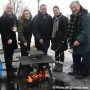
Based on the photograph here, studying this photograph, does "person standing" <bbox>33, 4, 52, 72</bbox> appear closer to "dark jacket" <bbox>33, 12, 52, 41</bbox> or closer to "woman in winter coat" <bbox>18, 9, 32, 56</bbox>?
"dark jacket" <bbox>33, 12, 52, 41</bbox>

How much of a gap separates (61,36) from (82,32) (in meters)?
1.07

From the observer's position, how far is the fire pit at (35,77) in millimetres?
5777

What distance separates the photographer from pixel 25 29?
7.46 m

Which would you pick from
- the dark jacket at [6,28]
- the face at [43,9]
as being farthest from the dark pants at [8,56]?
the face at [43,9]

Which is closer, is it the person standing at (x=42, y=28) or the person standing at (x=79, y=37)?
the person standing at (x=79, y=37)

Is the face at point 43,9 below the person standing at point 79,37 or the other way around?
the other way around

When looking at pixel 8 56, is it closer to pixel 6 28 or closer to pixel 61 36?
pixel 6 28

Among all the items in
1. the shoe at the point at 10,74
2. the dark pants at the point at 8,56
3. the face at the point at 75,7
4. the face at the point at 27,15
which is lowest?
the shoe at the point at 10,74

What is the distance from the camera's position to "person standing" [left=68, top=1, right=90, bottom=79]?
6.62 meters

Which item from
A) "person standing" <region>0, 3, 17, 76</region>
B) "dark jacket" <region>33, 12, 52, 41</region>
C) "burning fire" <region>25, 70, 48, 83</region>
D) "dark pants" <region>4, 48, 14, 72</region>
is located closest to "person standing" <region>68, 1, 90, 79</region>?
"dark jacket" <region>33, 12, 52, 41</region>

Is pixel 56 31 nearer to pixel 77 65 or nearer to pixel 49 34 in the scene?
pixel 49 34

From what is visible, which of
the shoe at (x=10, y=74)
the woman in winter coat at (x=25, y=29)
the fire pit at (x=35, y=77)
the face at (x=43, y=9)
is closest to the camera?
the fire pit at (x=35, y=77)

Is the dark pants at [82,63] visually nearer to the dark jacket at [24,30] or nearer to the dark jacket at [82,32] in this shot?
the dark jacket at [82,32]

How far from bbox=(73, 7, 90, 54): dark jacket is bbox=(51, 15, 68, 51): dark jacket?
2.05 ft
